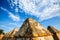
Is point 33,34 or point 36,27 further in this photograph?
point 36,27

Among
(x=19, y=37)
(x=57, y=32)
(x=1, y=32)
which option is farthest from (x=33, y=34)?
(x=1, y=32)

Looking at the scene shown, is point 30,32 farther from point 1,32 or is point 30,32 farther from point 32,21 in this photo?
point 1,32

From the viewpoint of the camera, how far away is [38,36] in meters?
11.0

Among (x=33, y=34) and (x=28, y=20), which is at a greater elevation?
(x=28, y=20)

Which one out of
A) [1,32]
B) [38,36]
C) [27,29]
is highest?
[1,32]

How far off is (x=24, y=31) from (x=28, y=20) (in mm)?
1130

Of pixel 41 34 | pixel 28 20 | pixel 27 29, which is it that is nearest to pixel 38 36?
pixel 41 34

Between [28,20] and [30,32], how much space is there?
135cm

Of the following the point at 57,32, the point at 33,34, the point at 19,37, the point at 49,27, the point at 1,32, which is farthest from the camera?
the point at 1,32

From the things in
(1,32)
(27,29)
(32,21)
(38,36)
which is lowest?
(38,36)

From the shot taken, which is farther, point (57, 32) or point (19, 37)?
point (57, 32)

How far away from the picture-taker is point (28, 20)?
12.0 meters

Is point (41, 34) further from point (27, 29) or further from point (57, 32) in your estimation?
point (57, 32)

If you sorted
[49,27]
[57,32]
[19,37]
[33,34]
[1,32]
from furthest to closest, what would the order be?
[1,32]
[49,27]
[57,32]
[19,37]
[33,34]
